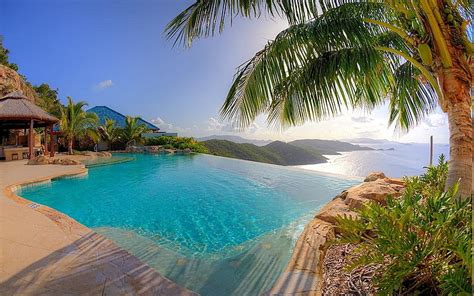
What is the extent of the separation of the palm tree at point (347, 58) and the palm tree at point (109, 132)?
64.6ft

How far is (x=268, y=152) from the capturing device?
78.1 ft

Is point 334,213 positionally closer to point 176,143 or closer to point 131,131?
point 176,143

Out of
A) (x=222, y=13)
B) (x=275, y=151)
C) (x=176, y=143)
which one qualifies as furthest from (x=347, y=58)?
(x=275, y=151)

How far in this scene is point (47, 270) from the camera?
7.93 feet

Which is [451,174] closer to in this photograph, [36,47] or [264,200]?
[264,200]

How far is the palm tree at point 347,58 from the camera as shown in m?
2.31

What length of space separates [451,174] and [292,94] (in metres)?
2.03

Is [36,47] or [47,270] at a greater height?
[36,47]

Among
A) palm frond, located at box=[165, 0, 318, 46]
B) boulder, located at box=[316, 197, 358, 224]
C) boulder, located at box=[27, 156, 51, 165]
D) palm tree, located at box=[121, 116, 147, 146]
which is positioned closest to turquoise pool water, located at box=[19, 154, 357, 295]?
boulder, located at box=[316, 197, 358, 224]

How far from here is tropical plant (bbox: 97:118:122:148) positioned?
2036cm

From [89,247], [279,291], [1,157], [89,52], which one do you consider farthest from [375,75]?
[1,157]

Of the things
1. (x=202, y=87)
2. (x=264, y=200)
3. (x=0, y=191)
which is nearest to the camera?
(x=0, y=191)

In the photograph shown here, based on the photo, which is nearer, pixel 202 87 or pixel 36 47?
pixel 36 47

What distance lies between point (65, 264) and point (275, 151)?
22158 mm
